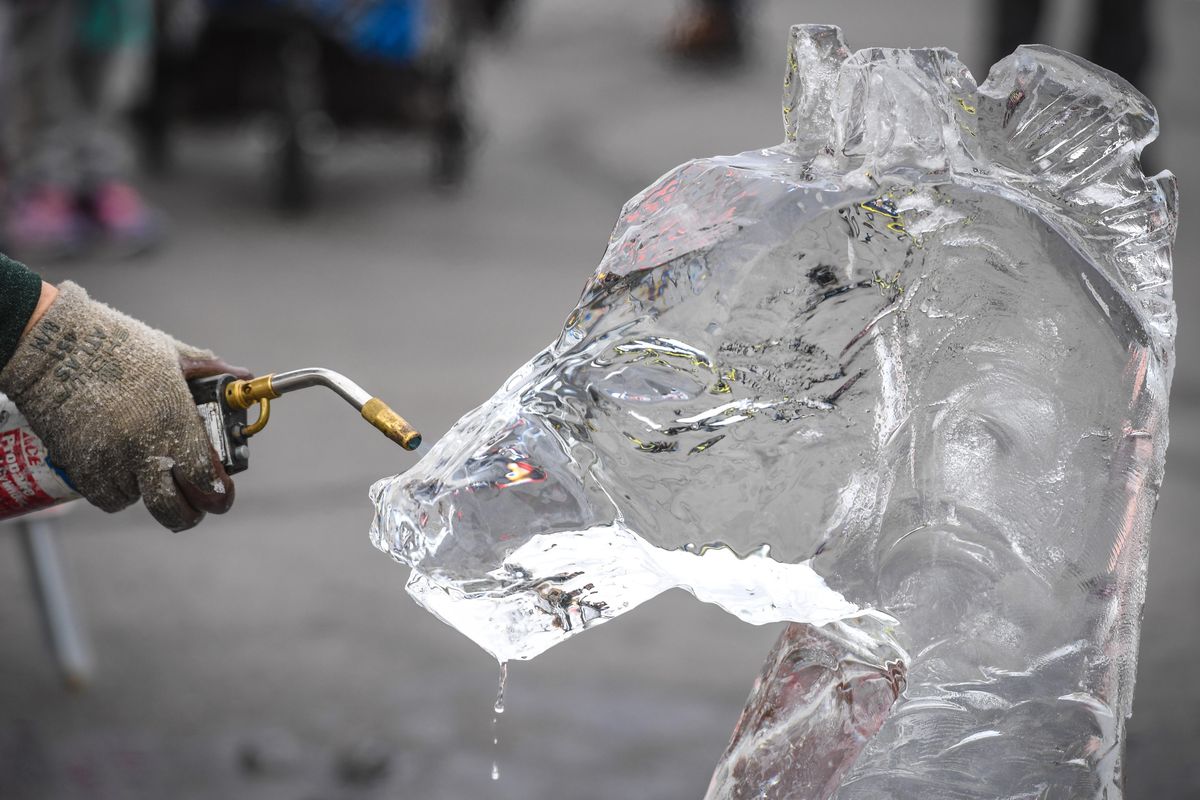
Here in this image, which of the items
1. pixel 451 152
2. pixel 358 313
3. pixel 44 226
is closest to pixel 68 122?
pixel 44 226

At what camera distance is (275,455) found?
4.05m

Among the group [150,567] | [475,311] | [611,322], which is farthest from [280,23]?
[611,322]

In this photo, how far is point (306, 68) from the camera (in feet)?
19.3

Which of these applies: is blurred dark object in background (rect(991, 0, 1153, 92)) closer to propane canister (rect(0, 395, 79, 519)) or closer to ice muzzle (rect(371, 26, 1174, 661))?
ice muzzle (rect(371, 26, 1174, 661))

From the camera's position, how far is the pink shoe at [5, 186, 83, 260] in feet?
17.3

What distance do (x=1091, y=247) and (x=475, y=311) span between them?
Result: 4.10 meters

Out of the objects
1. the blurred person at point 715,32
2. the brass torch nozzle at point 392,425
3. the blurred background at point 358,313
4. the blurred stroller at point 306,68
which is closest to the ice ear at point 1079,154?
the brass torch nozzle at point 392,425

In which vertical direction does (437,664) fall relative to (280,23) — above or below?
below

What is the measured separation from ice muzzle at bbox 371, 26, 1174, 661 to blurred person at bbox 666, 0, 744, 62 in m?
8.44

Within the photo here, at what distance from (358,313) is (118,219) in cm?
111

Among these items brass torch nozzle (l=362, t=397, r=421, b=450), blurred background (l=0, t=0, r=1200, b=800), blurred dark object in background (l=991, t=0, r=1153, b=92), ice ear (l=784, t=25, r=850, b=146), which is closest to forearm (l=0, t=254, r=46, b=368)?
brass torch nozzle (l=362, t=397, r=421, b=450)

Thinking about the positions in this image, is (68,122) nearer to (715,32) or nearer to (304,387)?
(304,387)

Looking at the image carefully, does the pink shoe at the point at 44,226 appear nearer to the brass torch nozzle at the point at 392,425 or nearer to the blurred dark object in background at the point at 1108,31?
the blurred dark object in background at the point at 1108,31

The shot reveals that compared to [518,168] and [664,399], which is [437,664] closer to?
[664,399]
